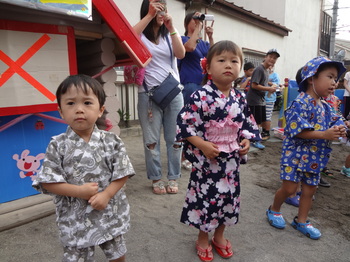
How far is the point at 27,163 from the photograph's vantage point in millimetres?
2285

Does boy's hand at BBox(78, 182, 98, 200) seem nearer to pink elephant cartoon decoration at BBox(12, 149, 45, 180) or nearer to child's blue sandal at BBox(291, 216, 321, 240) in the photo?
pink elephant cartoon decoration at BBox(12, 149, 45, 180)

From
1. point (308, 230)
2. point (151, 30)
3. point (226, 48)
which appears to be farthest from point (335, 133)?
point (151, 30)

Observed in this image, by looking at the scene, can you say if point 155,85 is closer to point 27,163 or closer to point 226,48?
point 226,48

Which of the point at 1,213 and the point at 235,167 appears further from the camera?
the point at 1,213

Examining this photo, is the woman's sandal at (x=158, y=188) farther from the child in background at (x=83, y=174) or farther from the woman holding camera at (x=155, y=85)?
the child in background at (x=83, y=174)

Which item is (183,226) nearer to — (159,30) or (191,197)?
(191,197)

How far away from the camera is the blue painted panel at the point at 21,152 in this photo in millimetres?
2178

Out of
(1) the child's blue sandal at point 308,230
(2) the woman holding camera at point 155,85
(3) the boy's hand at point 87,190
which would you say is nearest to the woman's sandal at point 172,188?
(2) the woman holding camera at point 155,85

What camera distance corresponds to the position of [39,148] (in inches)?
92.4

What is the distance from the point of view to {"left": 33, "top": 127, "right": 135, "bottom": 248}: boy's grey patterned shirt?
1.27 metres

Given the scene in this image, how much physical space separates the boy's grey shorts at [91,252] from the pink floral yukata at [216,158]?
0.57 metres

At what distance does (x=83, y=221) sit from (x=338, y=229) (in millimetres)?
2197

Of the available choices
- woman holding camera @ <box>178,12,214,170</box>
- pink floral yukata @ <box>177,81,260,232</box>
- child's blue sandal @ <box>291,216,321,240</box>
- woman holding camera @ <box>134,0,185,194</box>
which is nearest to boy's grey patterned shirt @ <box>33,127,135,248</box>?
pink floral yukata @ <box>177,81,260,232</box>

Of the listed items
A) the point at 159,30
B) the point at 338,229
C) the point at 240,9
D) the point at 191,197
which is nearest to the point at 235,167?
the point at 191,197
